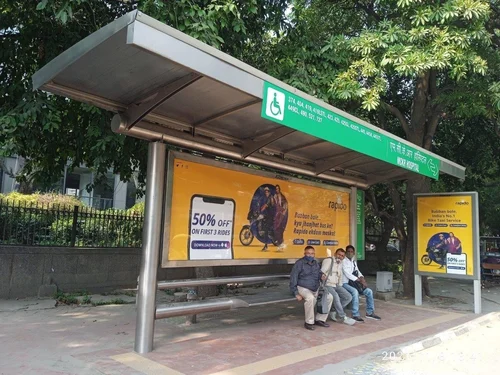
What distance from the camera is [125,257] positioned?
34.4 feet

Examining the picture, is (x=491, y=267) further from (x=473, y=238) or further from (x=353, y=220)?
(x=353, y=220)

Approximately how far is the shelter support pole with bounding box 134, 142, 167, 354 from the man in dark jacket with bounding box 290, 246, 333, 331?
256cm

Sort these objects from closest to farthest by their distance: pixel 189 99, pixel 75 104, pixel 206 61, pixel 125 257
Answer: pixel 206 61 → pixel 189 99 → pixel 75 104 → pixel 125 257

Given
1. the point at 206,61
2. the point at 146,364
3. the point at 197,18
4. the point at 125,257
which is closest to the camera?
the point at 206,61

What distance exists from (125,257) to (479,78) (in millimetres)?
9107

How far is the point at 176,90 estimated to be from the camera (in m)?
4.79

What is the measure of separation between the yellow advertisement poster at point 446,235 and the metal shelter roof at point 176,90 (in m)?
3.16

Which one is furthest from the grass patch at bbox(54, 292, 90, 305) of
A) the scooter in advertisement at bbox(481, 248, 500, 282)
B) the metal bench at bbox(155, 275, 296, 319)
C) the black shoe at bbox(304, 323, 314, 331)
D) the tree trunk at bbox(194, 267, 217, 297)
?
the scooter in advertisement at bbox(481, 248, 500, 282)

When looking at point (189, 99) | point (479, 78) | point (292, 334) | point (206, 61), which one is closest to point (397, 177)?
point (479, 78)

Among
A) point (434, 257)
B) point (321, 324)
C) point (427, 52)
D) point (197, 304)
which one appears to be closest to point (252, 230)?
point (197, 304)

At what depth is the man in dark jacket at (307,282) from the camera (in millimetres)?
6973

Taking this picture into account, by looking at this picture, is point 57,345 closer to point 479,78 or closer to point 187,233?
point 187,233

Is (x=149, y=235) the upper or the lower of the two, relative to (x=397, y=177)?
lower

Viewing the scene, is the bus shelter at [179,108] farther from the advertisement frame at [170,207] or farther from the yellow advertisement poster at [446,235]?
the yellow advertisement poster at [446,235]
